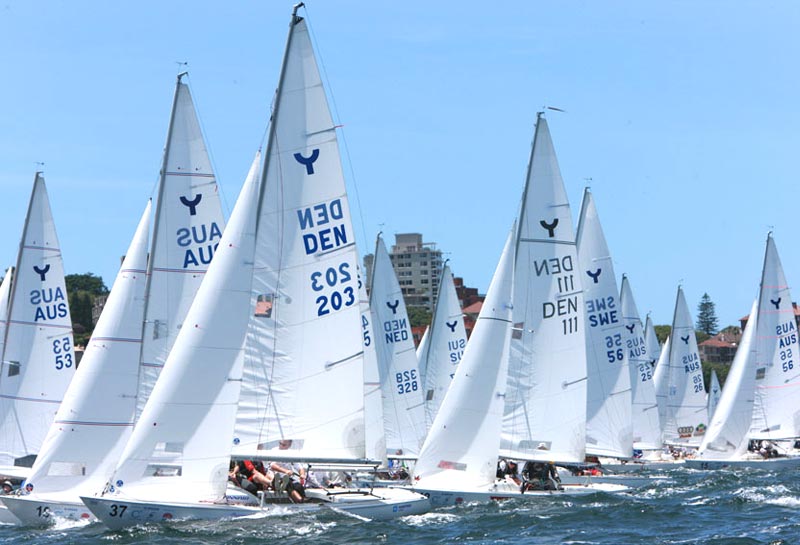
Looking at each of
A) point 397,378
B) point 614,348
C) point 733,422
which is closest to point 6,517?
point 397,378

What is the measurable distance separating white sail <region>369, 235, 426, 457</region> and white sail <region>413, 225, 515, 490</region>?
7.10m

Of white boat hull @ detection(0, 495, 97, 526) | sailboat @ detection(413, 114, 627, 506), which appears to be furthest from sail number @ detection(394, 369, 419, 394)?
white boat hull @ detection(0, 495, 97, 526)

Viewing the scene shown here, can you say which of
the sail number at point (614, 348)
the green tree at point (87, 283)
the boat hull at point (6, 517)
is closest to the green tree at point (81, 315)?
the green tree at point (87, 283)

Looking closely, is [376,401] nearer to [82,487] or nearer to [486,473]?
[486,473]

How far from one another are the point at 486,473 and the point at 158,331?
7043mm

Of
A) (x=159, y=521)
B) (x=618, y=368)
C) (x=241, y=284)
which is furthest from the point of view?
(x=618, y=368)

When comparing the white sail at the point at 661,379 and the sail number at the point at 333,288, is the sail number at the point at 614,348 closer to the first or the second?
the sail number at the point at 333,288

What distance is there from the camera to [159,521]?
67.7ft

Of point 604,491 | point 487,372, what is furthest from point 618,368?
point 487,372

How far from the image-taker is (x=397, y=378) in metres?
35.1

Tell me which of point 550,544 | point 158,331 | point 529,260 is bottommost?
point 550,544

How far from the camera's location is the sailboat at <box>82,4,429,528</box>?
838 inches

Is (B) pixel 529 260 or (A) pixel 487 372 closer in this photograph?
(A) pixel 487 372

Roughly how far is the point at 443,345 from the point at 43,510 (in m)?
17.3
